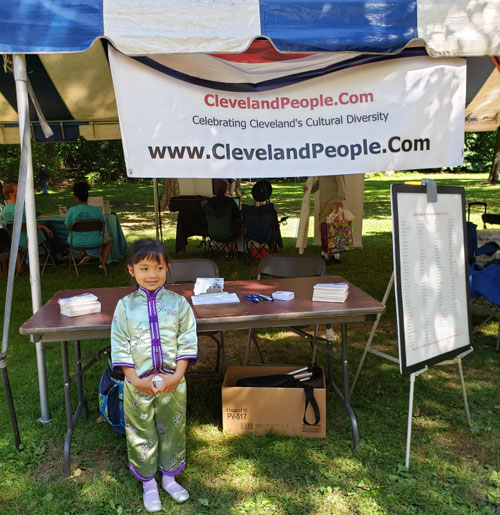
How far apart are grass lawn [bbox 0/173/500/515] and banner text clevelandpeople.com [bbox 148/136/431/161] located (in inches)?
65.3

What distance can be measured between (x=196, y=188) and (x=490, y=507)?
10.2 metres

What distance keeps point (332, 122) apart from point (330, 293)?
1.02m

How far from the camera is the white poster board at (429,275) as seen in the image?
282 cm

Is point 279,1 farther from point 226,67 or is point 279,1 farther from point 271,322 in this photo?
point 271,322

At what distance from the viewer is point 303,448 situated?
3.08 meters

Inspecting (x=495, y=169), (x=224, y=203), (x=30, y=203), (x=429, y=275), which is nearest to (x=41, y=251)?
(x=224, y=203)

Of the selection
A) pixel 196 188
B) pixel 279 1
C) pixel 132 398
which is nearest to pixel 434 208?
pixel 279 1

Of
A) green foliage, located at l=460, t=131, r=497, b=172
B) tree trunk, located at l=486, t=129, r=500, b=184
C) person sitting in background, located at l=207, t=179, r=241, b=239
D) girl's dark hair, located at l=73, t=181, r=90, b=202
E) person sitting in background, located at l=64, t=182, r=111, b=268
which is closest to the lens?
person sitting in background, located at l=64, t=182, r=111, b=268

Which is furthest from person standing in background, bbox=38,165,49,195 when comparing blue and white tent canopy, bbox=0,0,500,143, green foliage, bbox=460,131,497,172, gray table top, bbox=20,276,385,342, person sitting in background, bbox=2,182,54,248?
blue and white tent canopy, bbox=0,0,500,143

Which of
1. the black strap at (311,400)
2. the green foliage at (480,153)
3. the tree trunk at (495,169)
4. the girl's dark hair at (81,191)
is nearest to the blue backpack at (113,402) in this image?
the black strap at (311,400)

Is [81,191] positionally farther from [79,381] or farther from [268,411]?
[268,411]

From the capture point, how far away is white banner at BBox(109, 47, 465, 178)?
312 cm

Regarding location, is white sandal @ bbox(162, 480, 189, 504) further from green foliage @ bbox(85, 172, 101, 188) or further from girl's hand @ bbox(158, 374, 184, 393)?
green foliage @ bbox(85, 172, 101, 188)

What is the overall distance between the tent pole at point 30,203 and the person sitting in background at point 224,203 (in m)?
5.23
